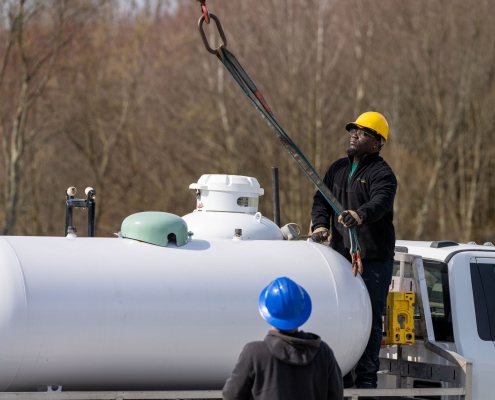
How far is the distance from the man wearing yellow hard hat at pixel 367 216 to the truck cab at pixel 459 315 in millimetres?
323

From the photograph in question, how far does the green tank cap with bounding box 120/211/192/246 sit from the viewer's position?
4492 mm

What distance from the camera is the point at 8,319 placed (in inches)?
155

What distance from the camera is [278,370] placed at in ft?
10.4

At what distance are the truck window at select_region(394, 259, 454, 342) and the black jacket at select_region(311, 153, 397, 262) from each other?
435 mm

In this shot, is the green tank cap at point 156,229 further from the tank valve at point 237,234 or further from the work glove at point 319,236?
the work glove at point 319,236

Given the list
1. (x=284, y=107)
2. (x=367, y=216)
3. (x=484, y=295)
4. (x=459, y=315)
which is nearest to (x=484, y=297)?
(x=484, y=295)

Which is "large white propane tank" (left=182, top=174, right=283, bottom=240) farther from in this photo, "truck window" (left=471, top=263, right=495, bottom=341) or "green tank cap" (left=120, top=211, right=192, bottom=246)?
"truck window" (left=471, top=263, right=495, bottom=341)

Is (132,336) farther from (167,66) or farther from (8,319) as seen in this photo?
(167,66)

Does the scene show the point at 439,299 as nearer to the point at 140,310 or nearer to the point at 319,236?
the point at 319,236

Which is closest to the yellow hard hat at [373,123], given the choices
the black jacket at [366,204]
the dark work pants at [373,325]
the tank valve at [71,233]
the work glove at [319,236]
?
the black jacket at [366,204]

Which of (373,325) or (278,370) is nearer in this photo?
(278,370)

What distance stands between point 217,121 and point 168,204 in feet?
8.20

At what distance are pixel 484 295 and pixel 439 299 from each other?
10.9 inches

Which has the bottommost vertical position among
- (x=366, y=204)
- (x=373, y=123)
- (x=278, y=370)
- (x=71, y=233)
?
(x=278, y=370)
